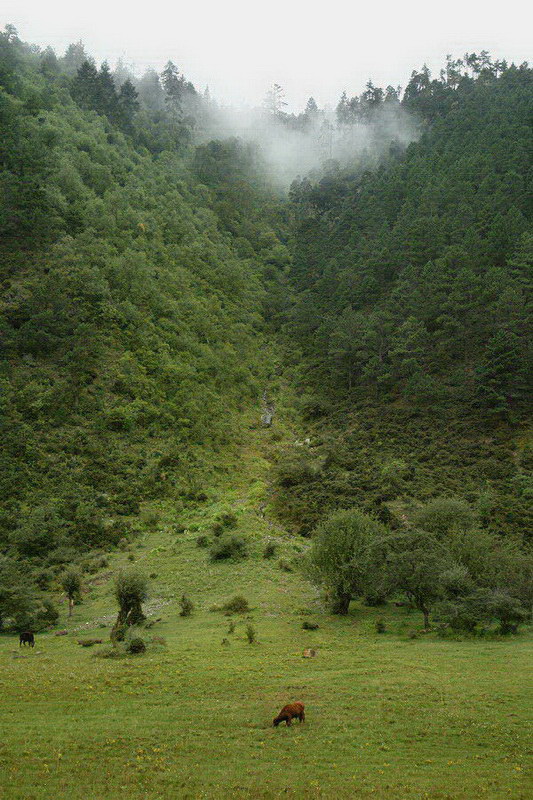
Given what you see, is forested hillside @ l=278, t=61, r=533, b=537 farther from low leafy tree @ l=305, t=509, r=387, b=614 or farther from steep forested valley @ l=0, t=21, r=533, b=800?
low leafy tree @ l=305, t=509, r=387, b=614

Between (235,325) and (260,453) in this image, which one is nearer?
(260,453)

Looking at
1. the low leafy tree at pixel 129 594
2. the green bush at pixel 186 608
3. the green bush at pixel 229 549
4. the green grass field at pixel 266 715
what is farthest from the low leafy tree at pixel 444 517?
the low leafy tree at pixel 129 594

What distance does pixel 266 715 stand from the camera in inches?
714

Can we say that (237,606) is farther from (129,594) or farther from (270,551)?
(270,551)

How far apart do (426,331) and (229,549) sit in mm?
43708

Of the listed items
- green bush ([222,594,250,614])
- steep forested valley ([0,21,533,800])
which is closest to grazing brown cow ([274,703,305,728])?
steep forested valley ([0,21,533,800])

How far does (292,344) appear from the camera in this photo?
98.1m

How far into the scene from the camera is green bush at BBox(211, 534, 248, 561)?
46.7m

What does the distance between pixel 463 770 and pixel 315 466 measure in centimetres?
5041

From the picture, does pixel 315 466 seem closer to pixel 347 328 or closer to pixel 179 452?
pixel 179 452

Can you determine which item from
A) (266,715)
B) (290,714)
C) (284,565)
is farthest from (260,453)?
(290,714)

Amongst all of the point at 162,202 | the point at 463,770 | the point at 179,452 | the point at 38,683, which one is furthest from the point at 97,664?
the point at 162,202

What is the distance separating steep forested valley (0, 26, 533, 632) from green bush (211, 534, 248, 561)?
8.92 m

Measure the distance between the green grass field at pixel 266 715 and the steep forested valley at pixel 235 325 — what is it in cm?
1575
